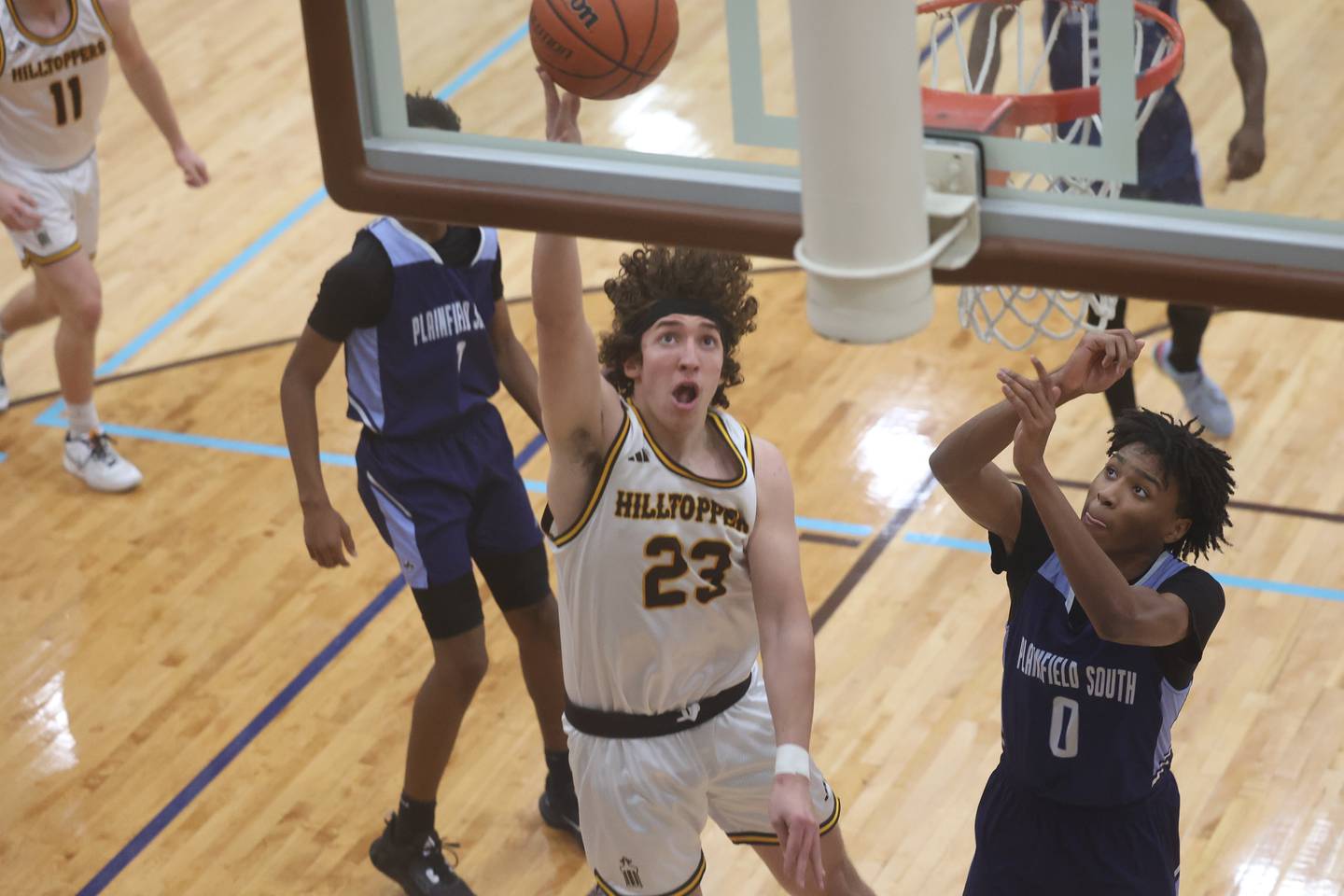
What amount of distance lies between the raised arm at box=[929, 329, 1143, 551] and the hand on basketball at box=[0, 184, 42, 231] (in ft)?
12.4

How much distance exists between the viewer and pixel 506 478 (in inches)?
187

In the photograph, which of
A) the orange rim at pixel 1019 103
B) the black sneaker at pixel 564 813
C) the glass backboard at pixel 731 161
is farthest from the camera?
the black sneaker at pixel 564 813

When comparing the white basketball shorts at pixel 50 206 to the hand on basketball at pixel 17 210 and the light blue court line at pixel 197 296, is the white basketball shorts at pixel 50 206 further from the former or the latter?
the light blue court line at pixel 197 296

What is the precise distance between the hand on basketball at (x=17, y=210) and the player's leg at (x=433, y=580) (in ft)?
7.03

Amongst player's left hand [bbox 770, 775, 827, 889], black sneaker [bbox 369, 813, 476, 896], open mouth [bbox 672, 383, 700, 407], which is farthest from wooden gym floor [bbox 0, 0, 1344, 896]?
player's left hand [bbox 770, 775, 827, 889]

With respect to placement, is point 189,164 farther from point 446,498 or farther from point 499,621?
point 446,498

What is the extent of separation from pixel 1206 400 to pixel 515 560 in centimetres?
282

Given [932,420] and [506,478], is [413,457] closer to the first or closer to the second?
[506,478]

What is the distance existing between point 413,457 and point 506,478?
0.82 ft

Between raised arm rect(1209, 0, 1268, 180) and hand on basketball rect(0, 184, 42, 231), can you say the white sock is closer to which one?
hand on basketball rect(0, 184, 42, 231)

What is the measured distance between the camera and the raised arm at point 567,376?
3371 mm

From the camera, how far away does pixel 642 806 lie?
385 centimetres

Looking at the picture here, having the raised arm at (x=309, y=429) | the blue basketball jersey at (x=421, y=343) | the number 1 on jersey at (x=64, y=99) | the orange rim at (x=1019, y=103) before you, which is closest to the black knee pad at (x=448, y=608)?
the raised arm at (x=309, y=429)

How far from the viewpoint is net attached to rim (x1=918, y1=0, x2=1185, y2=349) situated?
2.70 m
